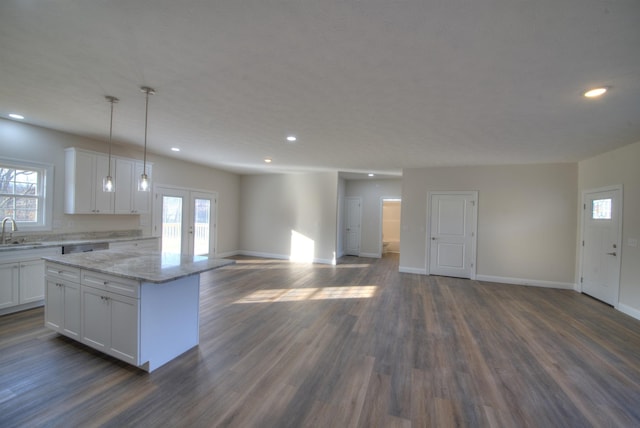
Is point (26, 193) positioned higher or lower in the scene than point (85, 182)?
lower

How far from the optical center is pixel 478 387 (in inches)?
89.4

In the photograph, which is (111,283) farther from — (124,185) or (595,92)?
(595,92)

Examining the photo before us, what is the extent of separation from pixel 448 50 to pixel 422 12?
46 cm

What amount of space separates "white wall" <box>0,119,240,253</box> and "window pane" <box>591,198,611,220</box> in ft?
27.5

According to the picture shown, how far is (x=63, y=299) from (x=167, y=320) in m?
1.26

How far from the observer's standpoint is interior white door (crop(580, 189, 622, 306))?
4323mm

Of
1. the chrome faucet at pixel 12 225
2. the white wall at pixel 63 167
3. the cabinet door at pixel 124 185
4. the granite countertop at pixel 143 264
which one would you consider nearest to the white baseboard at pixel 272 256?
the white wall at pixel 63 167

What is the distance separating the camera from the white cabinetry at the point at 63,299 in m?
2.70

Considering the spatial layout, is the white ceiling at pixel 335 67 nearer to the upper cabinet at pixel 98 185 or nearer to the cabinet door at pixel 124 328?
the upper cabinet at pixel 98 185

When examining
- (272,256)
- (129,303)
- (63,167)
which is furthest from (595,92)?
(272,256)

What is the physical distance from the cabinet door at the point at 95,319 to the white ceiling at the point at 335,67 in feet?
6.61

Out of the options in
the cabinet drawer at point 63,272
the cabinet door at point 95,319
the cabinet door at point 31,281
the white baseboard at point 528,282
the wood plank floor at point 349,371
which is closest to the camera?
the wood plank floor at point 349,371

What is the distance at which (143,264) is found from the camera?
268 cm

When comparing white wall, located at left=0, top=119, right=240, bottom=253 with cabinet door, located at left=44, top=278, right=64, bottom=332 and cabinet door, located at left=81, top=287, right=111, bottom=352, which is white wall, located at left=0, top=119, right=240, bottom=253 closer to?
cabinet door, located at left=44, top=278, right=64, bottom=332
